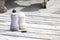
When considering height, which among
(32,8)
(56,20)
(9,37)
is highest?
(32,8)

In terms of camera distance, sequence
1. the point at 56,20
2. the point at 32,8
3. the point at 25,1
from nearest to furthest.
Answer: the point at 56,20
the point at 32,8
the point at 25,1

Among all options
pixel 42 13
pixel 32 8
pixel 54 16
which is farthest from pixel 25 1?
pixel 54 16

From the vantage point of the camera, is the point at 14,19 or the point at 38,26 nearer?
the point at 14,19

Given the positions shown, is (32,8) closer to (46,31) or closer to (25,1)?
(25,1)

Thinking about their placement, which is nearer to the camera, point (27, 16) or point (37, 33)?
point (37, 33)

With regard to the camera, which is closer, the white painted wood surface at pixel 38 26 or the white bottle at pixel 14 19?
the white painted wood surface at pixel 38 26

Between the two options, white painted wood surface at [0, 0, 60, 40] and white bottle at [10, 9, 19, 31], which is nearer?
white painted wood surface at [0, 0, 60, 40]

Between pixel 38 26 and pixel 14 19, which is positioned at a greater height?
pixel 14 19

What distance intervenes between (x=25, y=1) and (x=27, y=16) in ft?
6.86

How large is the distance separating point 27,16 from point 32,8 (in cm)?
94

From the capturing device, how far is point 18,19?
11.9 feet

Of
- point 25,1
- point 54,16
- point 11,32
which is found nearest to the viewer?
point 11,32

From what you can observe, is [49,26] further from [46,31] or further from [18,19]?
[18,19]

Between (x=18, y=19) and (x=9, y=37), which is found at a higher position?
(x=18, y=19)
